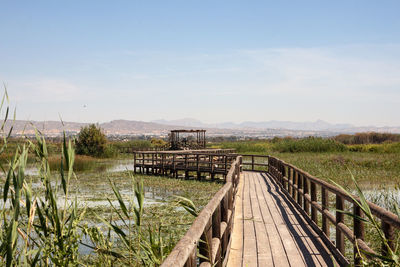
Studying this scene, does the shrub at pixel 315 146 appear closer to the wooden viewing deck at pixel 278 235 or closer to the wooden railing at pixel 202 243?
the wooden viewing deck at pixel 278 235

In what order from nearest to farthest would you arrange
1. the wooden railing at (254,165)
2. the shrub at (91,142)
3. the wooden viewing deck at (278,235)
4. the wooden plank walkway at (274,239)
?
1. the wooden viewing deck at (278,235)
2. the wooden plank walkway at (274,239)
3. the wooden railing at (254,165)
4. the shrub at (91,142)

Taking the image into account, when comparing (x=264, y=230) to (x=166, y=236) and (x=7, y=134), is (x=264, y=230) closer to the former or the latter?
(x=166, y=236)

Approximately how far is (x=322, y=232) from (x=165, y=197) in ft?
31.2

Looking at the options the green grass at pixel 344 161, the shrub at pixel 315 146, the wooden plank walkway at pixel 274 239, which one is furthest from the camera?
the shrub at pixel 315 146

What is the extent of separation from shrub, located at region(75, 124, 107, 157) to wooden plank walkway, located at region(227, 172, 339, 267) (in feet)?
108

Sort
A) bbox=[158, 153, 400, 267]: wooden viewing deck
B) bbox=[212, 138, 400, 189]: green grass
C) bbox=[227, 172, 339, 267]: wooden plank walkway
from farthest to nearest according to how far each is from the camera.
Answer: bbox=[212, 138, 400, 189]: green grass → bbox=[227, 172, 339, 267]: wooden plank walkway → bbox=[158, 153, 400, 267]: wooden viewing deck

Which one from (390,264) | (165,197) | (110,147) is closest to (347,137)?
(110,147)

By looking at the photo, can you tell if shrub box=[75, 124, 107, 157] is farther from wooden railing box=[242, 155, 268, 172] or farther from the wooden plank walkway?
the wooden plank walkway

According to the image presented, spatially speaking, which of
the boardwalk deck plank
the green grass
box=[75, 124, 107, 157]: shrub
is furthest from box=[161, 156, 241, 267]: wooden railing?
box=[75, 124, 107, 157]: shrub

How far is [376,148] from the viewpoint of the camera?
35.8 m

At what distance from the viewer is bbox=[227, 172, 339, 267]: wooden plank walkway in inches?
183

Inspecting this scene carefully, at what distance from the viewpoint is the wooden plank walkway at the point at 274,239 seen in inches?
183

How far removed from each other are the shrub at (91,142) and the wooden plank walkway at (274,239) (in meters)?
32.8

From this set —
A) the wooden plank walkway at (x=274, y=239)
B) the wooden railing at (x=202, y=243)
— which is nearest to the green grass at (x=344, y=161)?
the wooden plank walkway at (x=274, y=239)
